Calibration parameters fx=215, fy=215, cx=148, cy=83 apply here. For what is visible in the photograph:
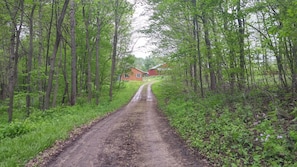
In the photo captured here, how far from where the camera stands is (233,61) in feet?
32.3

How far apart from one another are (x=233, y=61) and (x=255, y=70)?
148 centimetres

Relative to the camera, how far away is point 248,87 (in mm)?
9102

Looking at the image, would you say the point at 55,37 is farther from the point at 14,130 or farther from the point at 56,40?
the point at 14,130

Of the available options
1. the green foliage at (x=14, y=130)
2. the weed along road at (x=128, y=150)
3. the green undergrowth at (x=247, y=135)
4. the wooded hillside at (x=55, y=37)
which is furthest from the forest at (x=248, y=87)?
the wooded hillside at (x=55, y=37)

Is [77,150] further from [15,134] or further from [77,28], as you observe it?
[77,28]

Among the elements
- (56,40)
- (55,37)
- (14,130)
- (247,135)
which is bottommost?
(14,130)

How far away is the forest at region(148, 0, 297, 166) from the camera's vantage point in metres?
4.88

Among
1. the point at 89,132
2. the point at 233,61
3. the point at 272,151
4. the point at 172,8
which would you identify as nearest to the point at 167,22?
the point at 172,8

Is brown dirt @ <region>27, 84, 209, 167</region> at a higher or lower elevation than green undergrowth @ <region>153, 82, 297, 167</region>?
lower

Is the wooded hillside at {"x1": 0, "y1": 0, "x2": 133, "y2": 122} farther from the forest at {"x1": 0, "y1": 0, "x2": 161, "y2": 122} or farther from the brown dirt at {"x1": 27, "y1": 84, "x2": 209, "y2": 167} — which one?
the brown dirt at {"x1": 27, "y1": 84, "x2": 209, "y2": 167}

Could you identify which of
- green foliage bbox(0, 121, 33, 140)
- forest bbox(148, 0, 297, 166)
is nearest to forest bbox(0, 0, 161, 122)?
green foliage bbox(0, 121, 33, 140)

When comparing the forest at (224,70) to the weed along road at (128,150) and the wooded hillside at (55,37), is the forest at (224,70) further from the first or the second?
the weed along road at (128,150)

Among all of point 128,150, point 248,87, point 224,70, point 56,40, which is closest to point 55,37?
point 56,40

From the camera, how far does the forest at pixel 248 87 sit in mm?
4883
